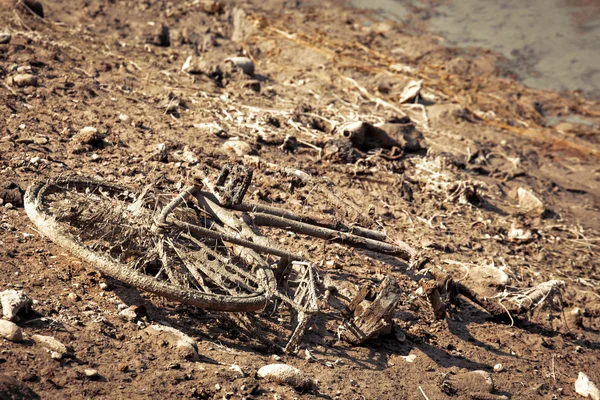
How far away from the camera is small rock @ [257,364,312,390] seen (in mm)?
3426

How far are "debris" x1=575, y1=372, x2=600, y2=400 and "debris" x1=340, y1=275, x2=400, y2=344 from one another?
4.72ft

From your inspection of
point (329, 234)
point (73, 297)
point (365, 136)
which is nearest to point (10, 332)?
point (73, 297)

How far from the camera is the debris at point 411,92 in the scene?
7957mm

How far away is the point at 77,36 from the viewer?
7285 mm

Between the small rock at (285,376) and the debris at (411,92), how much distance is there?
5.16 metres

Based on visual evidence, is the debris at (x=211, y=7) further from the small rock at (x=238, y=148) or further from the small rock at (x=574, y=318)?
the small rock at (x=574, y=318)

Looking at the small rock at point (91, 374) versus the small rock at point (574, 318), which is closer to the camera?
the small rock at point (91, 374)

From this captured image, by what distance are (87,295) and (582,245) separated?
185 inches

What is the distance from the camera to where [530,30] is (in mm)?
10641

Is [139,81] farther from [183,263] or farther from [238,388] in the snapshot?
[238,388]

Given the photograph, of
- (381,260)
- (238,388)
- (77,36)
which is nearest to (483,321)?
(381,260)

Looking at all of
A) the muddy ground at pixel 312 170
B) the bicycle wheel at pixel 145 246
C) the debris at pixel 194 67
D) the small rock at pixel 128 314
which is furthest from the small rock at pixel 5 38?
the small rock at pixel 128 314

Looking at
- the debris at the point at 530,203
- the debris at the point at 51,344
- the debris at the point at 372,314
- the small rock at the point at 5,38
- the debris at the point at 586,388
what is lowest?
the debris at the point at 586,388

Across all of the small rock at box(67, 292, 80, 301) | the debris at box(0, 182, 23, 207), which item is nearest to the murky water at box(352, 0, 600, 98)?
the debris at box(0, 182, 23, 207)
